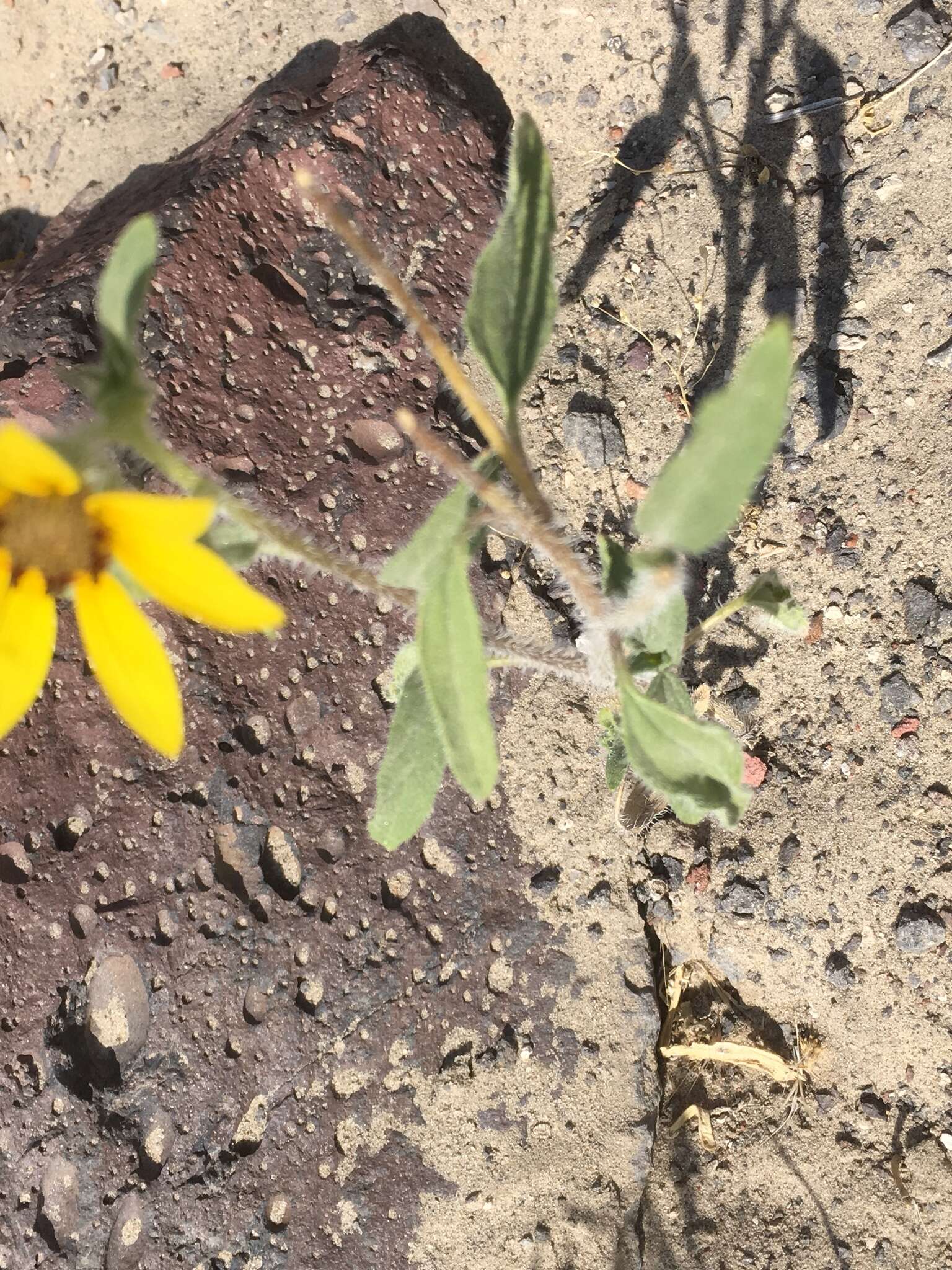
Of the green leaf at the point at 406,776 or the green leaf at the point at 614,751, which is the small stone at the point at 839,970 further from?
the green leaf at the point at 406,776

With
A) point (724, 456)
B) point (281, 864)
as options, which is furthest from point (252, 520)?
point (281, 864)

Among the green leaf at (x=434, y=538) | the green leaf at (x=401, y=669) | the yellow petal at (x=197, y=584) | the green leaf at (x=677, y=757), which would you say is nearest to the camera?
the yellow petal at (x=197, y=584)

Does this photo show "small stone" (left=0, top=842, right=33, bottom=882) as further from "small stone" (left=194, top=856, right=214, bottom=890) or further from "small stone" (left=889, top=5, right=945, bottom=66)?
"small stone" (left=889, top=5, right=945, bottom=66)

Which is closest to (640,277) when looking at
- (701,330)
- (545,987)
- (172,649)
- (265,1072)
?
(701,330)

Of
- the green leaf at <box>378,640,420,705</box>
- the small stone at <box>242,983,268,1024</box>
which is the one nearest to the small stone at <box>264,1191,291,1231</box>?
the small stone at <box>242,983,268,1024</box>

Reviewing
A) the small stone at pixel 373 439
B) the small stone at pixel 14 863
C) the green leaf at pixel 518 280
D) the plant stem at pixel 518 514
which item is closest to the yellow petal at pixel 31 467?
the plant stem at pixel 518 514

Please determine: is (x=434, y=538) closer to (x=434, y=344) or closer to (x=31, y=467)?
(x=434, y=344)
